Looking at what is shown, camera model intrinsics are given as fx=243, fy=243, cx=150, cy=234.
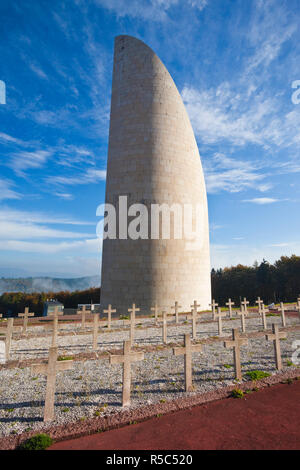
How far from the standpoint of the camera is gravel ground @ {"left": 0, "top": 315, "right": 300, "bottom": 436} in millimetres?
4641

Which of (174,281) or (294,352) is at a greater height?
(174,281)

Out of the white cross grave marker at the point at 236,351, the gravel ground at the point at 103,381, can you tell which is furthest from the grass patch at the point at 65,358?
the white cross grave marker at the point at 236,351

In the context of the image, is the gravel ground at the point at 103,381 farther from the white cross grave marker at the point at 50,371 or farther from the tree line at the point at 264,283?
the tree line at the point at 264,283

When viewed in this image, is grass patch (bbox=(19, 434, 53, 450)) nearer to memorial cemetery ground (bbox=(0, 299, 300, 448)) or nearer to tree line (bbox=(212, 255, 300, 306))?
memorial cemetery ground (bbox=(0, 299, 300, 448))

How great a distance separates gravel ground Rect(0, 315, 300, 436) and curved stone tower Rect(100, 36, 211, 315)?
27.5ft

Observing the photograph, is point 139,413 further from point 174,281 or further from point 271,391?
point 174,281

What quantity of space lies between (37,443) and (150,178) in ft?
58.1

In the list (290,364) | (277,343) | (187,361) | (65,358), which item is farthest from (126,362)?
(290,364)

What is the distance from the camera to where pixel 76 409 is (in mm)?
4691

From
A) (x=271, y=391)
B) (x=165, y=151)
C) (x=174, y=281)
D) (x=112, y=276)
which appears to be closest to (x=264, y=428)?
(x=271, y=391)

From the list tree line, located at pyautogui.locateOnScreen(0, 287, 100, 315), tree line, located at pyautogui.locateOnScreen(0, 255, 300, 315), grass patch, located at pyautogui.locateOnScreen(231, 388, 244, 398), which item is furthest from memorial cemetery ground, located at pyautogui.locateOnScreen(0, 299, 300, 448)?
tree line, located at pyautogui.locateOnScreen(0, 255, 300, 315)

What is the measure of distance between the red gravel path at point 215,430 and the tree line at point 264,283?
138 ft

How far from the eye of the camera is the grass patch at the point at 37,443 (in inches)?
139

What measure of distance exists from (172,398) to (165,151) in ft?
59.9
